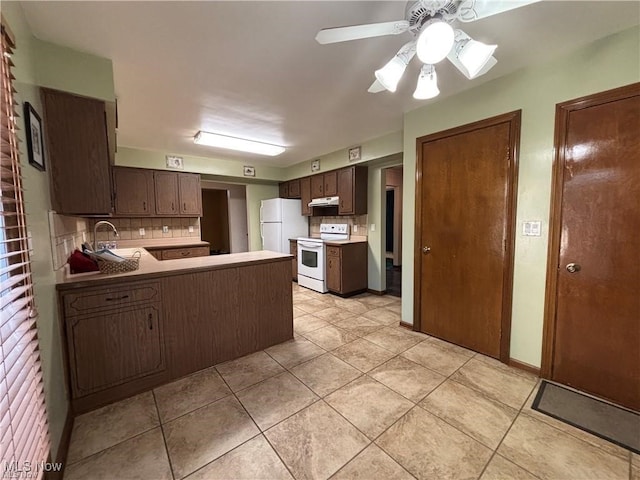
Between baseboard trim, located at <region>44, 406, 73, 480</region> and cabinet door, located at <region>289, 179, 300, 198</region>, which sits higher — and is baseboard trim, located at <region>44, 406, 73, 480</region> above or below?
below

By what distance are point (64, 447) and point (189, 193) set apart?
12.3ft

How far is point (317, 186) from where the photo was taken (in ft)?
15.7

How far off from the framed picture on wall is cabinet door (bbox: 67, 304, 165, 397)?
0.97 metres

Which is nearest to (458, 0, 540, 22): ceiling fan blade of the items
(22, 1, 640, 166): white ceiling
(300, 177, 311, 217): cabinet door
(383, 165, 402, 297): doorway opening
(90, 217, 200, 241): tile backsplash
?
(22, 1, 640, 166): white ceiling

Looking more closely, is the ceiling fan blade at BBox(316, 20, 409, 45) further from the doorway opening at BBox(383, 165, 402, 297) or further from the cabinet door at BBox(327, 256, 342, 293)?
the doorway opening at BBox(383, 165, 402, 297)

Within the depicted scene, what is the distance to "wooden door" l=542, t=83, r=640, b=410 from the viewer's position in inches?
66.5

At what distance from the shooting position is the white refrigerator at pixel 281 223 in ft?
16.8

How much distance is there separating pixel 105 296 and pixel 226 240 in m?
6.22

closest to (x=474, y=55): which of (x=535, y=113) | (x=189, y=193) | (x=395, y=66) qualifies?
(x=395, y=66)

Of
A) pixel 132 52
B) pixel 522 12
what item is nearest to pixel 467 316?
pixel 522 12

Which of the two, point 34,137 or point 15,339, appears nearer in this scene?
point 15,339

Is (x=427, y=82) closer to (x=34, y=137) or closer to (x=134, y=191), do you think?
(x=34, y=137)

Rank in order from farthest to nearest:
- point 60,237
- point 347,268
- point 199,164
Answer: point 199,164 < point 347,268 < point 60,237

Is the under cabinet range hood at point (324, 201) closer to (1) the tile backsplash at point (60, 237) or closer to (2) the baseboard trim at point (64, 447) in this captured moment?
(1) the tile backsplash at point (60, 237)
